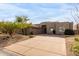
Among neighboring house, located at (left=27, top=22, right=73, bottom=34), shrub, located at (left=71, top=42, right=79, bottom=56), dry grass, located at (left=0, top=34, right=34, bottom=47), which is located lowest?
shrub, located at (left=71, top=42, right=79, bottom=56)

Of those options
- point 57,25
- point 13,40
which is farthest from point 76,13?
point 13,40

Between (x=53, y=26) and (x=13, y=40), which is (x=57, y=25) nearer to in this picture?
(x=53, y=26)

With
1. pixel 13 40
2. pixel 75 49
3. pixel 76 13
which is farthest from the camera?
pixel 13 40

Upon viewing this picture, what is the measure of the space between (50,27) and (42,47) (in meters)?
0.46

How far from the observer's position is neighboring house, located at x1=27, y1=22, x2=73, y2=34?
13.0 ft

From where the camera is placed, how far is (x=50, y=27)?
4.03 m

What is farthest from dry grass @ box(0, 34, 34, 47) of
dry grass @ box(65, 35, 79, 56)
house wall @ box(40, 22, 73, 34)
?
dry grass @ box(65, 35, 79, 56)

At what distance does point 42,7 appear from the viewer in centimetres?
395

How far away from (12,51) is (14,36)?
0.40 metres

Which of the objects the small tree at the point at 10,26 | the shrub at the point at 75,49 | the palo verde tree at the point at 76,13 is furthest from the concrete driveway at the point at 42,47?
the palo verde tree at the point at 76,13

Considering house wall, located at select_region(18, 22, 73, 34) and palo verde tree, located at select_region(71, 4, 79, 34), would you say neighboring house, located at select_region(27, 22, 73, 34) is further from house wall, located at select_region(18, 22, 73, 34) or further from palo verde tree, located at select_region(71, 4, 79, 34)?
palo verde tree, located at select_region(71, 4, 79, 34)

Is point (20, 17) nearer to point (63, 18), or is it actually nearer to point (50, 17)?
point (50, 17)

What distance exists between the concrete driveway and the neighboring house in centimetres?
13

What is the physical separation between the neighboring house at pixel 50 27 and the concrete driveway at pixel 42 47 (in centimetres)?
13
